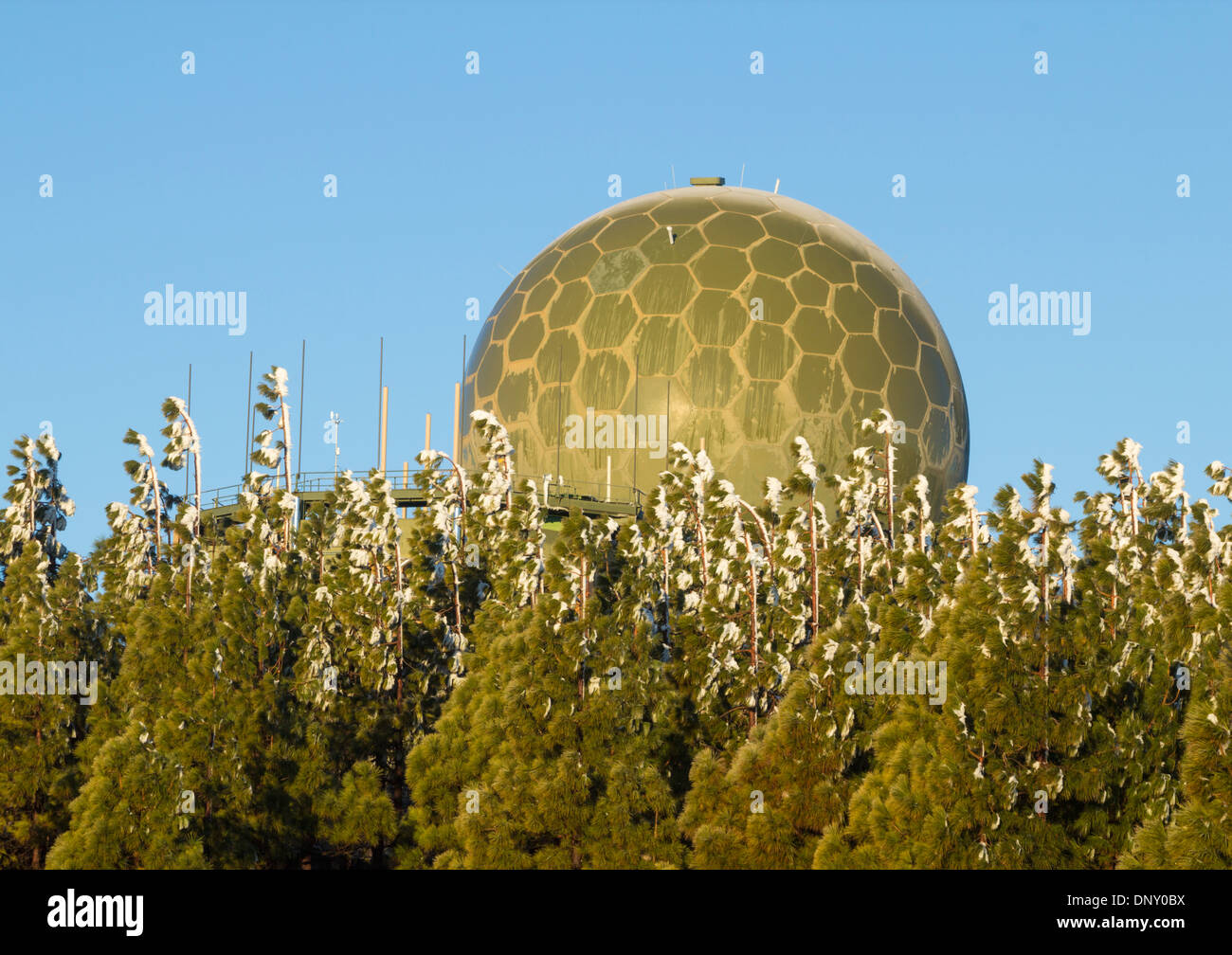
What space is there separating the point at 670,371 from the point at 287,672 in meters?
12.6

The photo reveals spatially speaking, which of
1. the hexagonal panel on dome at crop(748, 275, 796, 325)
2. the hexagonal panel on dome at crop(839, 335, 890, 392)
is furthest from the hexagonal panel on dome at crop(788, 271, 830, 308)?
the hexagonal panel on dome at crop(839, 335, 890, 392)

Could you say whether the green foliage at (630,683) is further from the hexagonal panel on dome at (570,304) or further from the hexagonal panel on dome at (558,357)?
the hexagonal panel on dome at (570,304)

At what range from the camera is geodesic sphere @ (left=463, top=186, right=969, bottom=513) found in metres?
35.2

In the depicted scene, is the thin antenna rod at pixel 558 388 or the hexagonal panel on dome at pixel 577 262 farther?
the hexagonal panel on dome at pixel 577 262

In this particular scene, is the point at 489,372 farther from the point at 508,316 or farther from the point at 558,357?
the point at 558,357

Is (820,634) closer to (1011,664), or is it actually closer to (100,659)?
(1011,664)

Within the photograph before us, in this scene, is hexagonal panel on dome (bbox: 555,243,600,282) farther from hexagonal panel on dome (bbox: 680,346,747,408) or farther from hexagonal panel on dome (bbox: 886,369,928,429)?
hexagonal panel on dome (bbox: 886,369,928,429)

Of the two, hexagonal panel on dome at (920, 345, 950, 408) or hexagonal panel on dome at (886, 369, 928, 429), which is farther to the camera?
hexagonal panel on dome at (920, 345, 950, 408)

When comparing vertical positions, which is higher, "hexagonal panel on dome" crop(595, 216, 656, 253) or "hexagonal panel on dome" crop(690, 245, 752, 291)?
"hexagonal panel on dome" crop(595, 216, 656, 253)

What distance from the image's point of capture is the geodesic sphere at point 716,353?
3525 centimetres

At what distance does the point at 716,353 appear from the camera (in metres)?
35.5

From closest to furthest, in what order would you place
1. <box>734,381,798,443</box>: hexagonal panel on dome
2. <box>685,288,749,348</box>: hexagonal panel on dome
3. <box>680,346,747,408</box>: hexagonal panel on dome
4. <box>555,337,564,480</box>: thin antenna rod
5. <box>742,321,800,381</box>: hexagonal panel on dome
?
<box>734,381,798,443</box>: hexagonal panel on dome → <box>680,346,747,408</box>: hexagonal panel on dome → <box>742,321,800,381</box>: hexagonal panel on dome → <box>685,288,749,348</box>: hexagonal panel on dome → <box>555,337,564,480</box>: thin antenna rod

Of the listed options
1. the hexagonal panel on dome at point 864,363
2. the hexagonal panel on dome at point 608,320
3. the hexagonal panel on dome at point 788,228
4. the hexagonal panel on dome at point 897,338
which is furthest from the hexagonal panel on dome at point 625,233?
the hexagonal panel on dome at point 897,338

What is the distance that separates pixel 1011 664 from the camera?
18.9 meters
